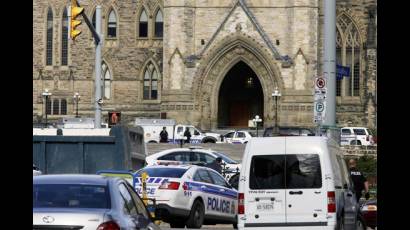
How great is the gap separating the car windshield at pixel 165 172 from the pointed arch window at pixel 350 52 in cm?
4510

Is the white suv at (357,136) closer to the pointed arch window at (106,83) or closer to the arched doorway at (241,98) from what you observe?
the arched doorway at (241,98)

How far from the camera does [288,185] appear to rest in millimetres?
19953

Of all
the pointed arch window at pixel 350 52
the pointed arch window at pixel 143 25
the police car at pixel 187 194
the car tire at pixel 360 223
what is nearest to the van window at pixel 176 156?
the police car at pixel 187 194

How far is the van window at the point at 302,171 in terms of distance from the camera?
1986 cm

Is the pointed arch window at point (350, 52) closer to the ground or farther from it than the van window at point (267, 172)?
farther from it

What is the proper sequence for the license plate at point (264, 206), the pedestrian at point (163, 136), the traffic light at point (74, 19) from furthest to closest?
1. the pedestrian at point (163, 136)
2. the traffic light at point (74, 19)
3. the license plate at point (264, 206)

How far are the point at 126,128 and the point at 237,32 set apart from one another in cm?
4280

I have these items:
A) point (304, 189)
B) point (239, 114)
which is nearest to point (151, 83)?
point (239, 114)

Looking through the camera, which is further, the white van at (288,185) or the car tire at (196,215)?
the car tire at (196,215)

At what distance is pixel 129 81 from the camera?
7275 centimetres

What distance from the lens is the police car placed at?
24.7m

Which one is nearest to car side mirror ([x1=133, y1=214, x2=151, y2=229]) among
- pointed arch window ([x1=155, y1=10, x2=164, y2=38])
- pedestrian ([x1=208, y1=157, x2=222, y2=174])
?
pedestrian ([x1=208, y1=157, x2=222, y2=174])

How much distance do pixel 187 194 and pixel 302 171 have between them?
5.39 m

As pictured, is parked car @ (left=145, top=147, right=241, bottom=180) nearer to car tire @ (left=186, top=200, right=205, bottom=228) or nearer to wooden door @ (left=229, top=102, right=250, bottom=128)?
car tire @ (left=186, top=200, right=205, bottom=228)
